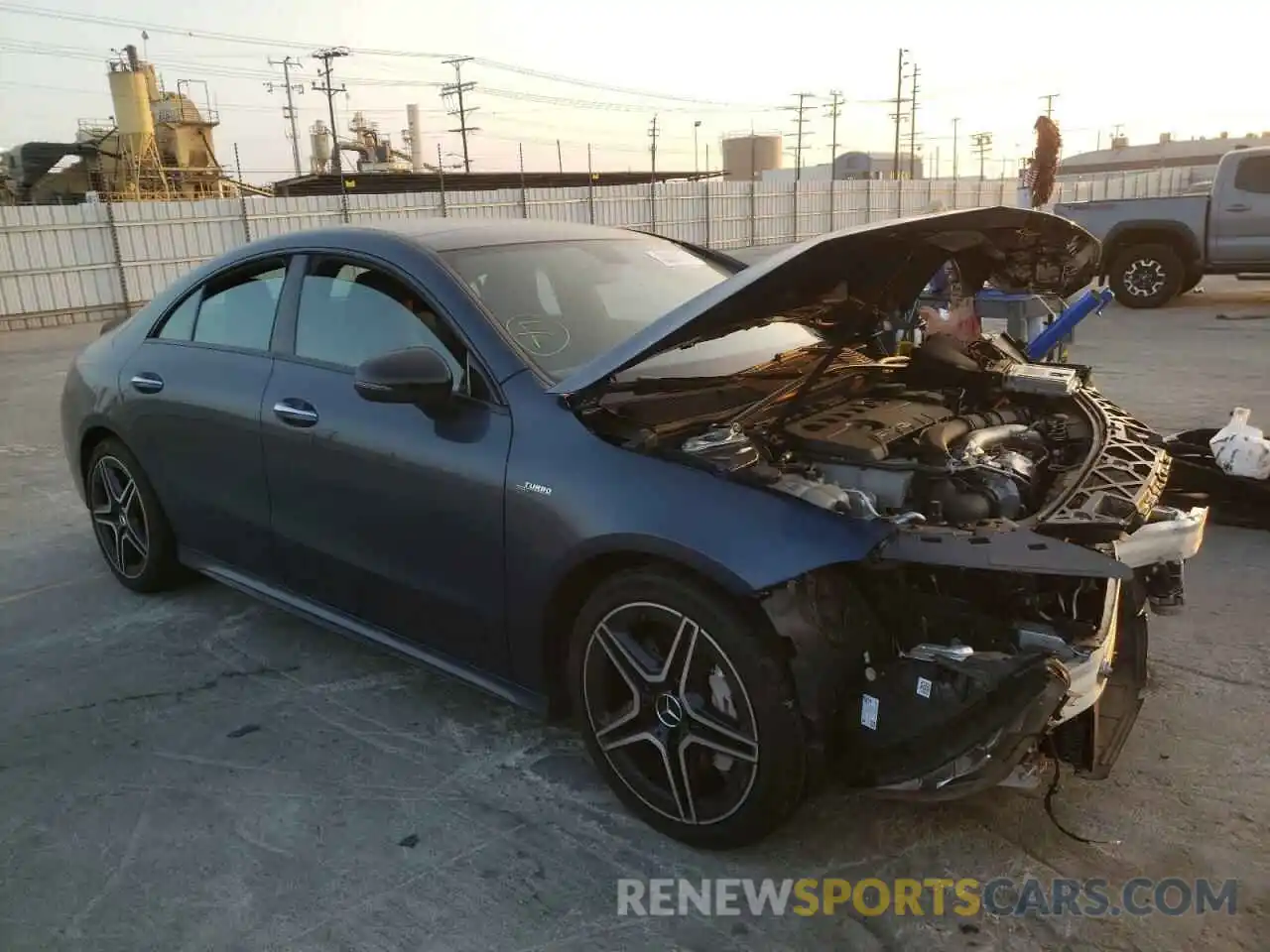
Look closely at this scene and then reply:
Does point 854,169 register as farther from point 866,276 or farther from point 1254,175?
point 866,276

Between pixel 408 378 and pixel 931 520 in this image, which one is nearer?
pixel 931 520

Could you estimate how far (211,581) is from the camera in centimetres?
469

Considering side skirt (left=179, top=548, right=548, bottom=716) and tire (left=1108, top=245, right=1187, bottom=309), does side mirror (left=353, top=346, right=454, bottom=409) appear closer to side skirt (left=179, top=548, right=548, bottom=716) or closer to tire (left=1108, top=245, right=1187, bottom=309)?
side skirt (left=179, top=548, right=548, bottom=716)

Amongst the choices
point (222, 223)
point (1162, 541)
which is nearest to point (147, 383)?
point (1162, 541)

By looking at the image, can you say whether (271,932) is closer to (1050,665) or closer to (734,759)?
(734,759)

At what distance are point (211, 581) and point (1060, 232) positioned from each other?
13.1 feet

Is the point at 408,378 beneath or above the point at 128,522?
above

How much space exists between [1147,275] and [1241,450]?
35.9 ft

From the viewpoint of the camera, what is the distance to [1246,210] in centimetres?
1330

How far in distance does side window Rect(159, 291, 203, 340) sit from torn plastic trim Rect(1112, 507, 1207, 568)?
141 inches

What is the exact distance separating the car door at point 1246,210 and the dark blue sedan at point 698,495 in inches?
469

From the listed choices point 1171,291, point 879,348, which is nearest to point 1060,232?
point 879,348

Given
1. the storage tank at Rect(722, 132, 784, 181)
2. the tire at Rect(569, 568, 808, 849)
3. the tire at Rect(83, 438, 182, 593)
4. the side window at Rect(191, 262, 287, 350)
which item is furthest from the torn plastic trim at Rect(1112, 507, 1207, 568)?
the storage tank at Rect(722, 132, 784, 181)

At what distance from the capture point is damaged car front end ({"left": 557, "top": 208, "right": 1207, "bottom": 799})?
2246mm
